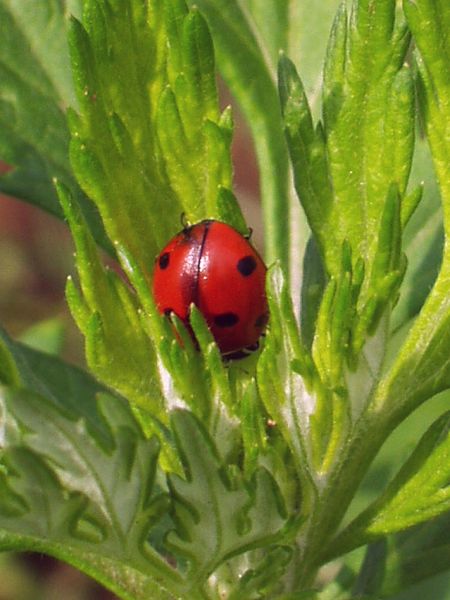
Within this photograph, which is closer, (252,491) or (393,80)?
(252,491)

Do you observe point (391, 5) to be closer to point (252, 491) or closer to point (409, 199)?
point (409, 199)

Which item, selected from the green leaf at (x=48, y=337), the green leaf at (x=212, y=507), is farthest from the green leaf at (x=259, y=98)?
the green leaf at (x=48, y=337)

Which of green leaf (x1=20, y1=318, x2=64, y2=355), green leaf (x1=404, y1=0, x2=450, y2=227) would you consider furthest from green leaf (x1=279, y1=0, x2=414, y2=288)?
green leaf (x1=20, y1=318, x2=64, y2=355)

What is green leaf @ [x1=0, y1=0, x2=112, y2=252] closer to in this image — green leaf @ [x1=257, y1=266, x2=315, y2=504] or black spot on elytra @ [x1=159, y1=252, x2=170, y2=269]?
black spot on elytra @ [x1=159, y1=252, x2=170, y2=269]

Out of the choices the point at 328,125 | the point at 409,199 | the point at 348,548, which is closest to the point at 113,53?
the point at 328,125

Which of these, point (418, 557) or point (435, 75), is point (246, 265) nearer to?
point (435, 75)

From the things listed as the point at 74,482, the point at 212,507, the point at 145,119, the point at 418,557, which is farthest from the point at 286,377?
the point at 418,557
